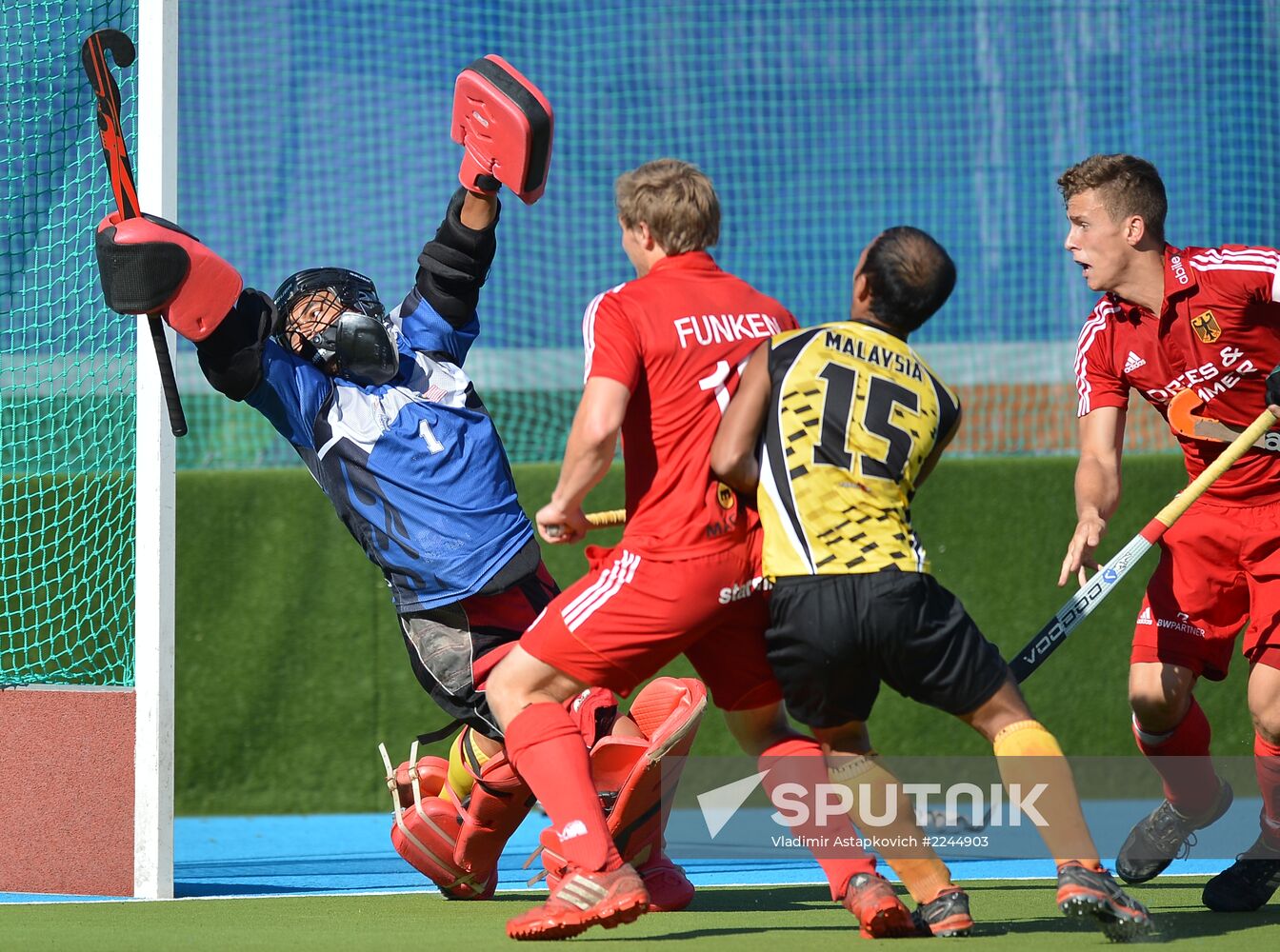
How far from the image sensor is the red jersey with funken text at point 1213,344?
12.8 feet

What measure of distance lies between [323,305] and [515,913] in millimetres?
1646

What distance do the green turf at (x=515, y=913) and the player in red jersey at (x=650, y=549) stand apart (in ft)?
0.60

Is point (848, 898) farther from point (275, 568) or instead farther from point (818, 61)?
point (818, 61)

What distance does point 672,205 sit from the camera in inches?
135

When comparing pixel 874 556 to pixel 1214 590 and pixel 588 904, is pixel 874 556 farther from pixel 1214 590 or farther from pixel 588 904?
pixel 1214 590

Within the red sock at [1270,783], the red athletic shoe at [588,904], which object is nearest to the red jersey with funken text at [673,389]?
the red athletic shoe at [588,904]

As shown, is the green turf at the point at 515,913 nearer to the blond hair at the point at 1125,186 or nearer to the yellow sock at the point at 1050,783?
the yellow sock at the point at 1050,783

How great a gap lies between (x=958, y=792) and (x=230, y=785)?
9.85 feet

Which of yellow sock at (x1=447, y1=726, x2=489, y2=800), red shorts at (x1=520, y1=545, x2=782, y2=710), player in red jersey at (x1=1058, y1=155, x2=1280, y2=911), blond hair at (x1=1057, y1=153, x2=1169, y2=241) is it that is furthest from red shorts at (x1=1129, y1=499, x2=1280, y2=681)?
yellow sock at (x1=447, y1=726, x2=489, y2=800)

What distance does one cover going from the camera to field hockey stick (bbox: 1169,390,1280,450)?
3.94 m

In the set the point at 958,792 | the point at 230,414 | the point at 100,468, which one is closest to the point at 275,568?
the point at 100,468

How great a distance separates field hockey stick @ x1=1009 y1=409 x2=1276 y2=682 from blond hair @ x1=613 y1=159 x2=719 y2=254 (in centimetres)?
119

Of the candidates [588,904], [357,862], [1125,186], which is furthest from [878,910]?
[357,862]

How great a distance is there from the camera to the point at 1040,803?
3.13 metres
